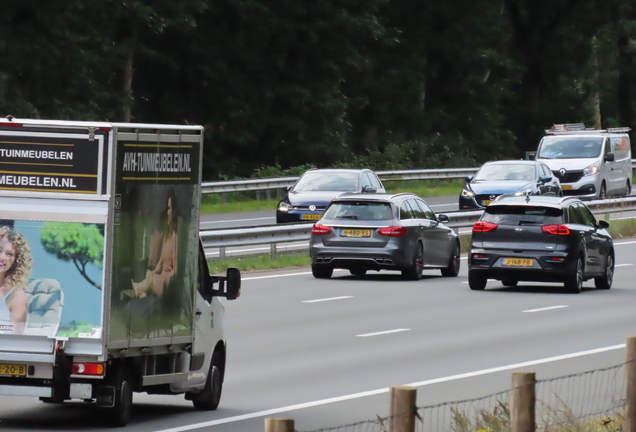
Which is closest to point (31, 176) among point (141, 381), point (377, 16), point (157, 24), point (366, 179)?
point (141, 381)

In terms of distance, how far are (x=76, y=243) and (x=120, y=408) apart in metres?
1.21

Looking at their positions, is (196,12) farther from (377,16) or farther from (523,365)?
(523,365)

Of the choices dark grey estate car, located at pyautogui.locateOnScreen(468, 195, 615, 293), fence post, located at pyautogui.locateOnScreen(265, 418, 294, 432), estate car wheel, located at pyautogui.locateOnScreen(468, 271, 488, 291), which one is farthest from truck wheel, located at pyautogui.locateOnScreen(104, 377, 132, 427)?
estate car wheel, located at pyautogui.locateOnScreen(468, 271, 488, 291)

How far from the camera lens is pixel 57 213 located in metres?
11.0

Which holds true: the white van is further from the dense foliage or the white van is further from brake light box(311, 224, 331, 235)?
brake light box(311, 224, 331, 235)

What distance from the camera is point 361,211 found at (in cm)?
2591

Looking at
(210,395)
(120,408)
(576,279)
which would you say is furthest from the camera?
(576,279)

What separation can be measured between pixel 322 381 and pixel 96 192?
3.96 m

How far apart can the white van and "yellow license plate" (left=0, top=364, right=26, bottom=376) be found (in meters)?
32.1

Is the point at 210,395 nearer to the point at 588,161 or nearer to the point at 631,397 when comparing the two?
the point at 631,397

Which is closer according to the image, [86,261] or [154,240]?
[86,261]

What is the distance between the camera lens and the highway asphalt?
12102mm

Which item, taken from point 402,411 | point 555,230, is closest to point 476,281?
point 555,230

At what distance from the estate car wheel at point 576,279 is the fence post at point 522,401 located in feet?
53.3
